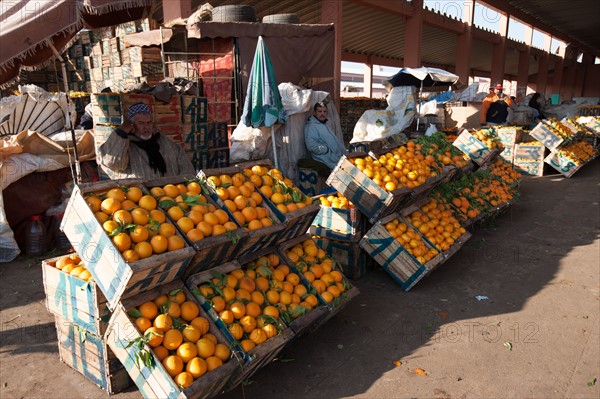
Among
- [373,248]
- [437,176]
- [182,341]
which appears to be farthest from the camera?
[437,176]

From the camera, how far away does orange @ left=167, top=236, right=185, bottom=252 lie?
2752 millimetres

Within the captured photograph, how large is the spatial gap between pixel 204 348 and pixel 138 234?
0.83 meters

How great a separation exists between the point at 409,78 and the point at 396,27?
12.6 metres

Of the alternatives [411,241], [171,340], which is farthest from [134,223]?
[411,241]

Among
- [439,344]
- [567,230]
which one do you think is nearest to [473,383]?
[439,344]

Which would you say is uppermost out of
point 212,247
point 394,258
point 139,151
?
point 139,151

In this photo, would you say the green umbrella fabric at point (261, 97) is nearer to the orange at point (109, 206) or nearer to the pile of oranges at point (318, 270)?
the pile of oranges at point (318, 270)

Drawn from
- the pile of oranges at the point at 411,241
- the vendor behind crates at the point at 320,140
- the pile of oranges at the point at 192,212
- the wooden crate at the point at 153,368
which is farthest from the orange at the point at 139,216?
the vendor behind crates at the point at 320,140

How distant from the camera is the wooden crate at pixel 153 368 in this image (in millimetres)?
2494

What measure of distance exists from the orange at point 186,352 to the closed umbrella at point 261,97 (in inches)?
195

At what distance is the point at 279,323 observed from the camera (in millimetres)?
3121

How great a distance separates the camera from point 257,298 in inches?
126

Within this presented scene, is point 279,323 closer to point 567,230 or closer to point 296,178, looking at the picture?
point 296,178

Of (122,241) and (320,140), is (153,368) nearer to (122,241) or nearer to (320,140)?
(122,241)
